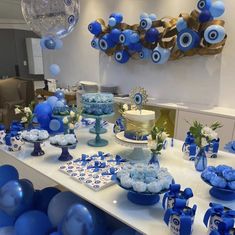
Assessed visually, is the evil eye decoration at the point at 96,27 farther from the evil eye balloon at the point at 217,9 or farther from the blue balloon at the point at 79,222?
the blue balloon at the point at 79,222

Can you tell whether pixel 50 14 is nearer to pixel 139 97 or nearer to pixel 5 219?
pixel 139 97

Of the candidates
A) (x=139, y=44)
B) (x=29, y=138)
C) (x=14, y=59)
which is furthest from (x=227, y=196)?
(x=14, y=59)

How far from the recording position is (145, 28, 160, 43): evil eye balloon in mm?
3031

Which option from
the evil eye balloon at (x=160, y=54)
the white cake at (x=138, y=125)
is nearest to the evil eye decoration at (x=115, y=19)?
the evil eye balloon at (x=160, y=54)

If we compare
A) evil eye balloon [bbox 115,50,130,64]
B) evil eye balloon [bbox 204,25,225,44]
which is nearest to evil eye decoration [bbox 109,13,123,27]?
evil eye balloon [bbox 115,50,130,64]

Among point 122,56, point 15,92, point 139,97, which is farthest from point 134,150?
point 15,92

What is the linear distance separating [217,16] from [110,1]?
185 centimetres

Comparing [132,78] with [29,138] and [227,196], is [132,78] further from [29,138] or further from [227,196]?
[227,196]

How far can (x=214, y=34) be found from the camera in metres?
2.54

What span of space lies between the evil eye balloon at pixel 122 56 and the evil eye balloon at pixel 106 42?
0.48 ft

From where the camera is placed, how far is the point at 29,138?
5.33 feet

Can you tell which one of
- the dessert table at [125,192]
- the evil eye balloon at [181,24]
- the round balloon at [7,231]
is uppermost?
the evil eye balloon at [181,24]

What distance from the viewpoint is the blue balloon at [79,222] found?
120 centimetres

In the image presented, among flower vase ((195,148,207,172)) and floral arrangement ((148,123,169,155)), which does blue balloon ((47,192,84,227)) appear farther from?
flower vase ((195,148,207,172))
